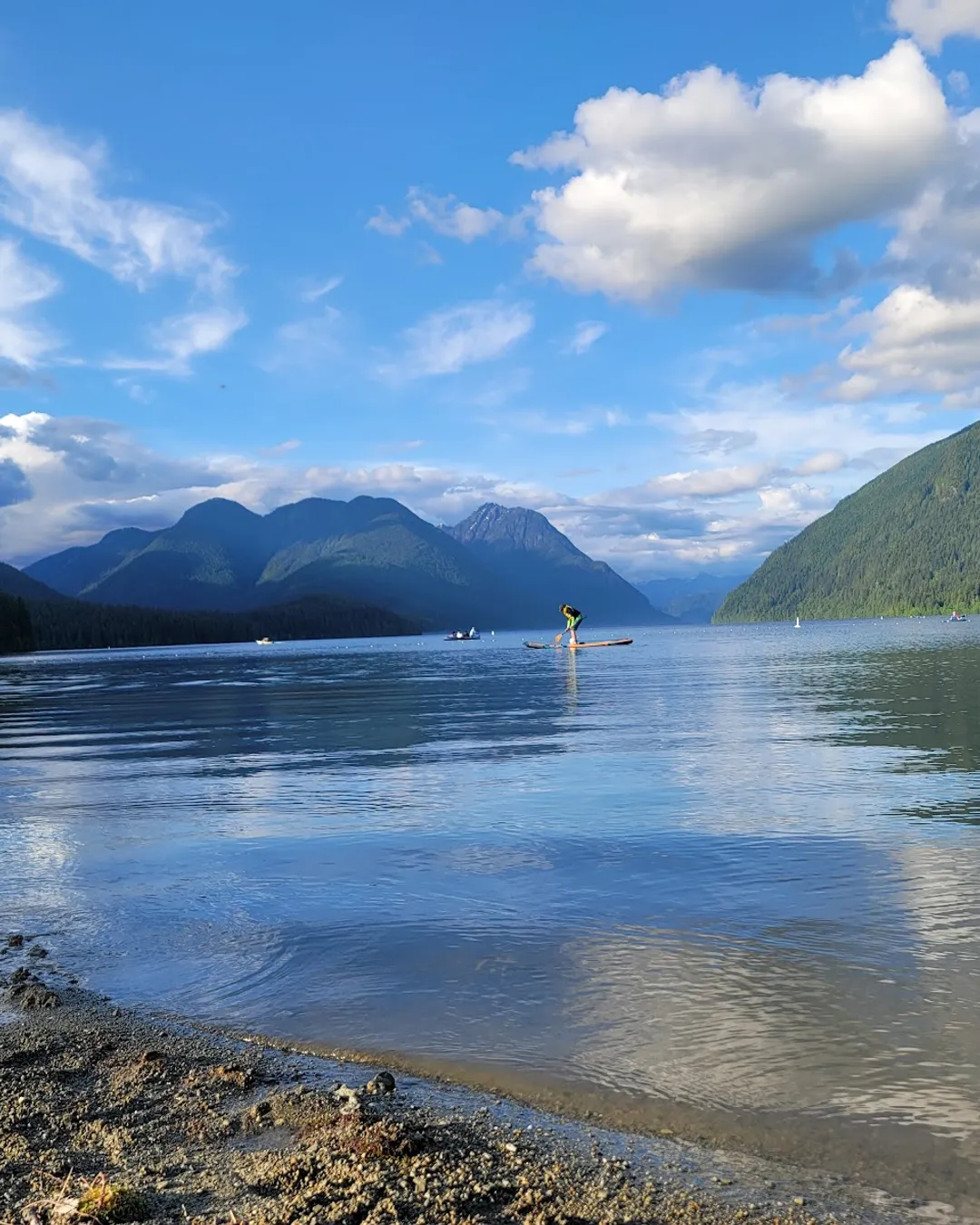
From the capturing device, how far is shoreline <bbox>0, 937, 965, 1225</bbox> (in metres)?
7.00

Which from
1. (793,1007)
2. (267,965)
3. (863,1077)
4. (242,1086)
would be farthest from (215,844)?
(863,1077)

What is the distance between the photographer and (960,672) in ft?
232

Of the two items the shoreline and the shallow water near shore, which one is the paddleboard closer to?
the shallow water near shore

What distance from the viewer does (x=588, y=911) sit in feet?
51.1

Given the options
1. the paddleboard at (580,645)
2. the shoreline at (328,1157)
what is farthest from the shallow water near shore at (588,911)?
the paddleboard at (580,645)

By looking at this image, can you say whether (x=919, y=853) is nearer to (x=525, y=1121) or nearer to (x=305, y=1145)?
(x=525, y=1121)

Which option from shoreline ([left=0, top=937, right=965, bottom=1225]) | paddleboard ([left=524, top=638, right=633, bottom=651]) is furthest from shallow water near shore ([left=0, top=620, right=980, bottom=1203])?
paddleboard ([left=524, top=638, right=633, bottom=651])

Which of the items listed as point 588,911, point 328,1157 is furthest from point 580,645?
point 328,1157

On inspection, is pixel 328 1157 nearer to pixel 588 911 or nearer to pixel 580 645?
pixel 588 911

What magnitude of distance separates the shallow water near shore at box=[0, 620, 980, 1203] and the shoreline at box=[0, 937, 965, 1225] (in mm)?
579

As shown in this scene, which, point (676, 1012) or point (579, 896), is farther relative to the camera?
point (579, 896)

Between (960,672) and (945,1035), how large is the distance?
2662 inches

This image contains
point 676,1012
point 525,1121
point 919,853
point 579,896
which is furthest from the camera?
point 919,853

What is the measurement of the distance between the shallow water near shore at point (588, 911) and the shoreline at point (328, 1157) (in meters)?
0.58
